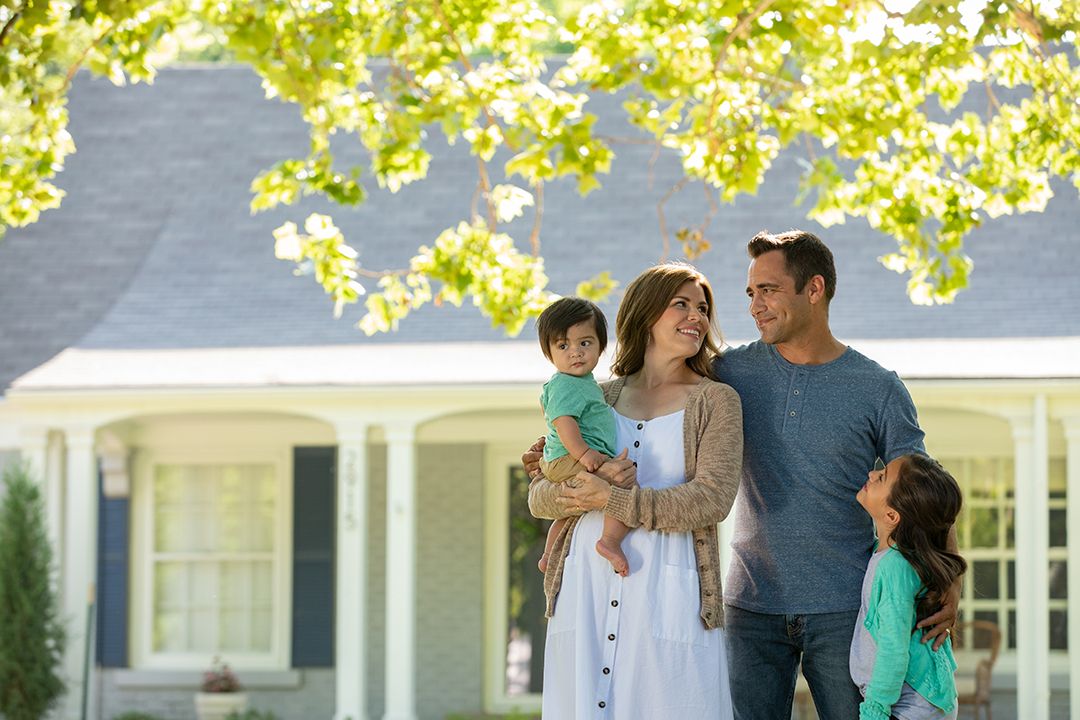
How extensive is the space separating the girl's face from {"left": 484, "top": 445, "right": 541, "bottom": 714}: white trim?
29.0ft

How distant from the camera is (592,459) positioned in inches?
153

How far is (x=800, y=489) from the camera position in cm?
402

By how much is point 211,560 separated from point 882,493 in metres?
9.61

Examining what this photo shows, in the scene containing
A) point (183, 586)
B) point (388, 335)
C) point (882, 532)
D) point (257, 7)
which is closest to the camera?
point (882, 532)

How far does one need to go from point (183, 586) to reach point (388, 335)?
2.81 m

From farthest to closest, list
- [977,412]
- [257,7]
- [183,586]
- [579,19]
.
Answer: [183,586] → [977,412] → [579,19] → [257,7]

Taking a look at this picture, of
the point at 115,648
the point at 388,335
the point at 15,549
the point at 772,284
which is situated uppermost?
the point at 388,335

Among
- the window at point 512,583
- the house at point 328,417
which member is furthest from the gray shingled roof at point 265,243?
the window at point 512,583

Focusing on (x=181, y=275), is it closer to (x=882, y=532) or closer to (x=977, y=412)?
(x=977, y=412)

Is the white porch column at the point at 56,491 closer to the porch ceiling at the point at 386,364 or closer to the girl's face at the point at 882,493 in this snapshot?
the porch ceiling at the point at 386,364

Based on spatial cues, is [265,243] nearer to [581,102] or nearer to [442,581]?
[442,581]

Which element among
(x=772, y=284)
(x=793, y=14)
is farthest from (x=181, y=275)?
(x=772, y=284)

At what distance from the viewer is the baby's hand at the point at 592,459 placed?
3893 millimetres

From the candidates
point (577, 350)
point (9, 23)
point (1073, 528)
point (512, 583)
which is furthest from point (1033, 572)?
point (9, 23)
